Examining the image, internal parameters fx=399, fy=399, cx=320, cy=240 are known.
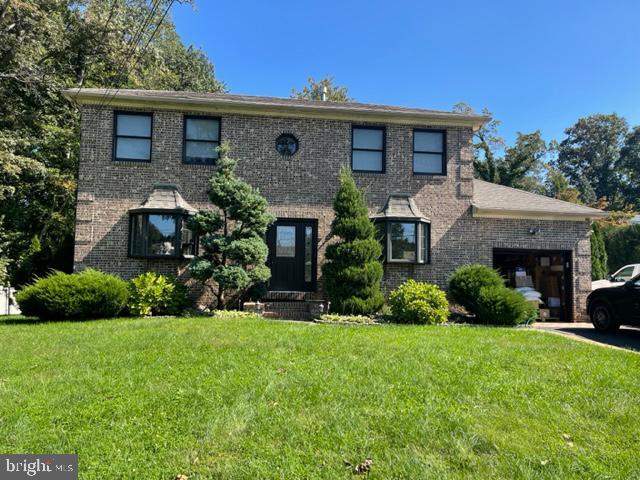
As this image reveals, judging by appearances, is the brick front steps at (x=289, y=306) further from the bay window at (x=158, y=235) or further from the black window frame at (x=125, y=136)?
the black window frame at (x=125, y=136)

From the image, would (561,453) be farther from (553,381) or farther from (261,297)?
(261,297)

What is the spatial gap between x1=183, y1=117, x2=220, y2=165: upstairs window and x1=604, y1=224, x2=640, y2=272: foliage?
29677 millimetres

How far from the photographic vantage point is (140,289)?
9.84 meters

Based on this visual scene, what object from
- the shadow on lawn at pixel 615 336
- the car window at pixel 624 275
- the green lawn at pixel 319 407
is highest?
the car window at pixel 624 275

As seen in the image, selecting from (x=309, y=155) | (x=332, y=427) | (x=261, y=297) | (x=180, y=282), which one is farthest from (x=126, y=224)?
(x=332, y=427)

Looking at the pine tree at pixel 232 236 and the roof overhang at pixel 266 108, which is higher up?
the roof overhang at pixel 266 108

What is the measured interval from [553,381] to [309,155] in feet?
29.8

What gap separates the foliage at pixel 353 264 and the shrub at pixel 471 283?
7.01 feet

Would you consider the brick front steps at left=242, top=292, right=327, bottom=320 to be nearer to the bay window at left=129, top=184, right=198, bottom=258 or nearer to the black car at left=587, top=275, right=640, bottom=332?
the bay window at left=129, top=184, right=198, bottom=258

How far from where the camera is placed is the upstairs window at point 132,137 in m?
11.5

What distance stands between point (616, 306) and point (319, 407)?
8.80m

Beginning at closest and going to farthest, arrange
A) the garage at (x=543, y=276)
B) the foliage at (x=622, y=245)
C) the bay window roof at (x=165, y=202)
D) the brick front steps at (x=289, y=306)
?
the brick front steps at (x=289, y=306) → the bay window roof at (x=165, y=202) → the garage at (x=543, y=276) → the foliage at (x=622, y=245)

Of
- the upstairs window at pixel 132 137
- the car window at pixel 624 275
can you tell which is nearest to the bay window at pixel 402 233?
the upstairs window at pixel 132 137

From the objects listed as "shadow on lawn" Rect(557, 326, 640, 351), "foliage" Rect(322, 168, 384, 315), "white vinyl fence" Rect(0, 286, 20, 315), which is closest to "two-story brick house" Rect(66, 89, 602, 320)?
"foliage" Rect(322, 168, 384, 315)
